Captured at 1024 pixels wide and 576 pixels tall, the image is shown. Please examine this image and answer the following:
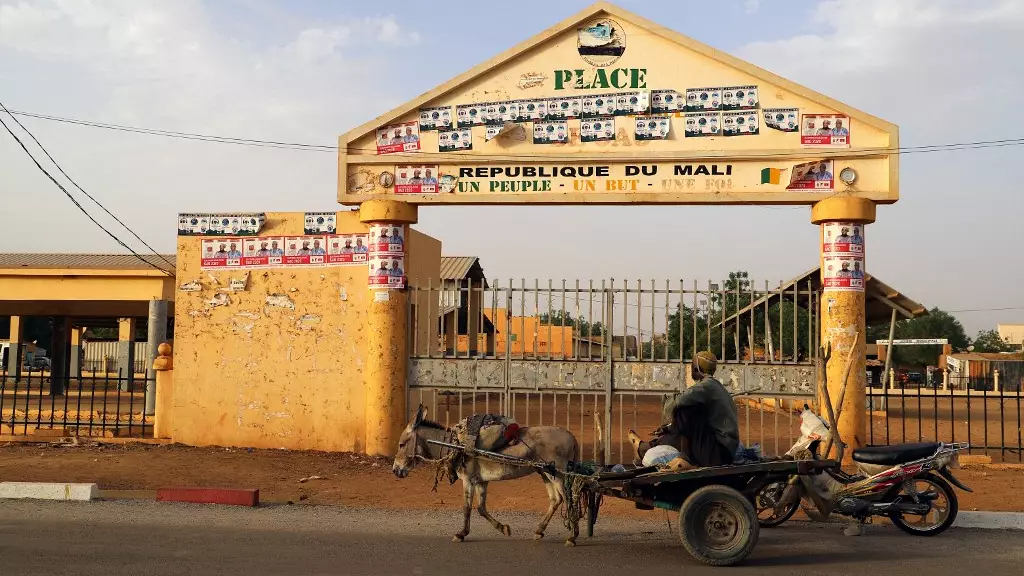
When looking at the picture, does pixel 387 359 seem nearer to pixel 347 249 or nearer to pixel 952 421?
pixel 347 249

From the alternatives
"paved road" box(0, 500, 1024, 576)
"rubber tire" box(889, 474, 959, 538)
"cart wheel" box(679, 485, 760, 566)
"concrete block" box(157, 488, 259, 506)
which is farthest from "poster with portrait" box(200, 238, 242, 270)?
"rubber tire" box(889, 474, 959, 538)

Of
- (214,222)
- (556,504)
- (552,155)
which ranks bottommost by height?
(556,504)

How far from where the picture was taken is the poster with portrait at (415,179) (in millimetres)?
13047

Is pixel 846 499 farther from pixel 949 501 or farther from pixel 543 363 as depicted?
pixel 543 363

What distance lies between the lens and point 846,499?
25.7 ft

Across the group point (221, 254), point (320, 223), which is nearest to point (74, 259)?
point (221, 254)

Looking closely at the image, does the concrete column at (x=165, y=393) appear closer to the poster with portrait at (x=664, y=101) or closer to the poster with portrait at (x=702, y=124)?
the poster with portrait at (x=664, y=101)

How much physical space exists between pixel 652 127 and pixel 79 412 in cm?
1096

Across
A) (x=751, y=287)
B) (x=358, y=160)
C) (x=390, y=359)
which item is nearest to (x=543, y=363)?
(x=390, y=359)

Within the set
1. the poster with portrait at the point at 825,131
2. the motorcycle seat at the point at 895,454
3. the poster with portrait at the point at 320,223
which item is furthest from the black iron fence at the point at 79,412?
the poster with portrait at the point at 825,131

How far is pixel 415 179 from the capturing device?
42.9ft

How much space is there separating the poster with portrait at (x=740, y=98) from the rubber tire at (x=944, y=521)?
5.86m

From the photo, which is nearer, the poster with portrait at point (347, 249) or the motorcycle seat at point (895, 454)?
the motorcycle seat at point (895, 454)

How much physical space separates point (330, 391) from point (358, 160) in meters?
3.39
